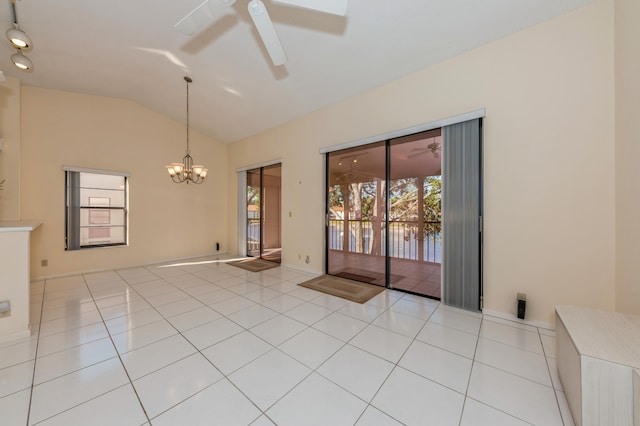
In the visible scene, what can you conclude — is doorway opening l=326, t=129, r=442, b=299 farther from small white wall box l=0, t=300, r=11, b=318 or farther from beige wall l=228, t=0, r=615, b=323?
small white wall box l=0, t=300, r=11, b=318

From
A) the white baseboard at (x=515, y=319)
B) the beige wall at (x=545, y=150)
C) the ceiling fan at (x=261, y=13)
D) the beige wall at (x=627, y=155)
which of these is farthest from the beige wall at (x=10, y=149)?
the beige wall at (x=627, y=155)

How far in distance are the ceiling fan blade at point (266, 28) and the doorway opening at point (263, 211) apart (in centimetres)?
335

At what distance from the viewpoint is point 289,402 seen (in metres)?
1.49

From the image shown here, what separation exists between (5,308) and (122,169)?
3.52 metres

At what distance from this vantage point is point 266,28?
6.24 ft

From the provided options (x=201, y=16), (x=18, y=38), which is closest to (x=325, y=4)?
(x=201, y=16)

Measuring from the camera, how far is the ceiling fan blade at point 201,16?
1.77 metres

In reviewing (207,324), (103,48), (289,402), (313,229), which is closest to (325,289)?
(313,229)

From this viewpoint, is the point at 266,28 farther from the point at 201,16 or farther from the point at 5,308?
the point at 5,308

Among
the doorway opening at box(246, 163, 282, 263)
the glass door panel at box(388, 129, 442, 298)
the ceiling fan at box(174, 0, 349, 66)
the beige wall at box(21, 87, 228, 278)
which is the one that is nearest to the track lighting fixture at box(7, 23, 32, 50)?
the ceiling fan at box(174, 0, 349, 66)

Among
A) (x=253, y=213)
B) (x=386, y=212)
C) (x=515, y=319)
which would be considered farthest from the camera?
(x=253, y=213)

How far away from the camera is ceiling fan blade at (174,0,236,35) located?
1774 millimetres

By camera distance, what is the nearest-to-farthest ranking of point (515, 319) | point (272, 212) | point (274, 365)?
1. point (274, 365)
2. point (515, 319)
3. point (272, 212)

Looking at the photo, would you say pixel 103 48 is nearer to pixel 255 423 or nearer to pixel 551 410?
pixel 255 423
